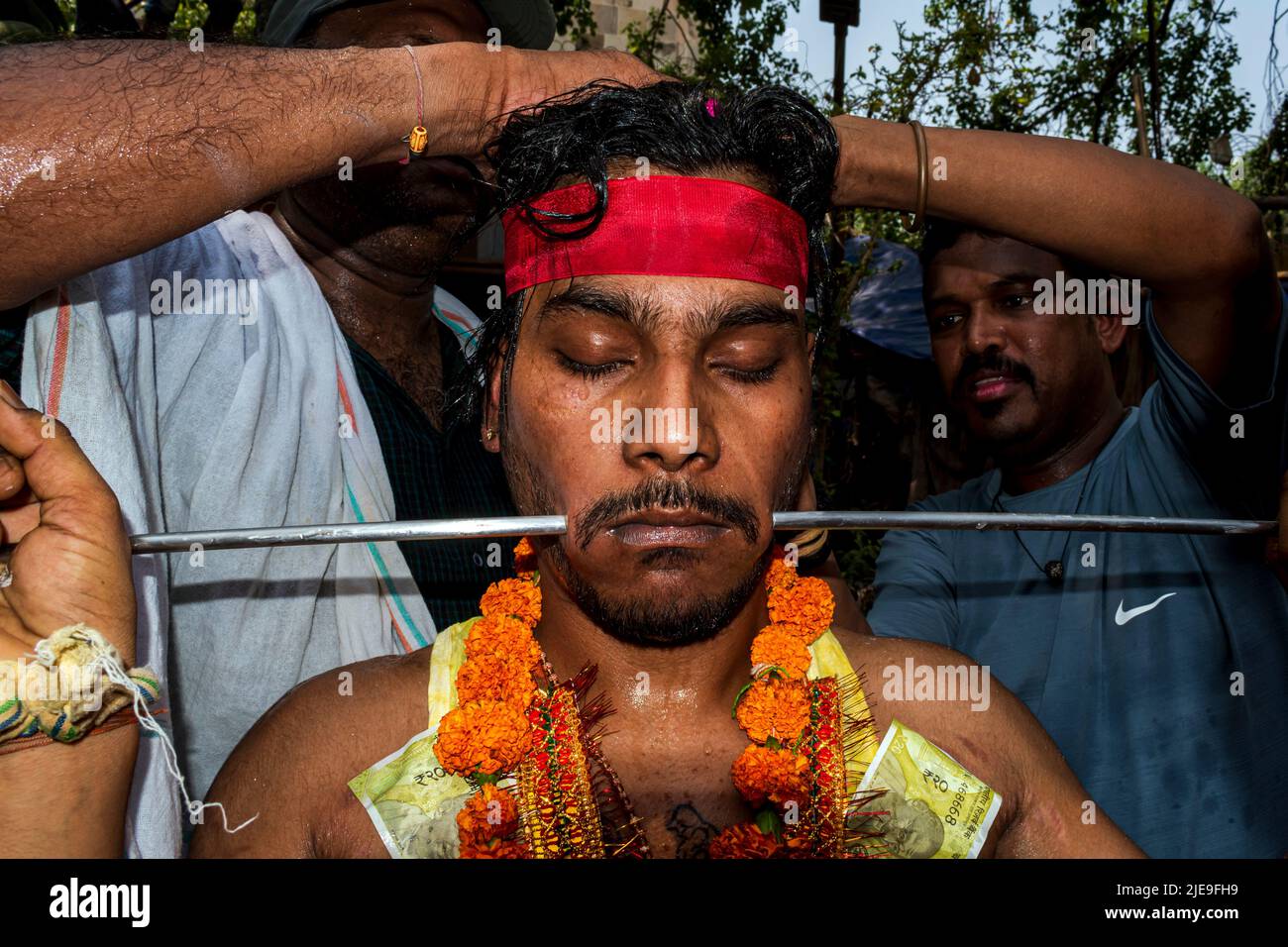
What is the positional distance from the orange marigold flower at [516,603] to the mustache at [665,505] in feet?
1.22

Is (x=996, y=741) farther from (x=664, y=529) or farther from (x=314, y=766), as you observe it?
(x=314, y=766)

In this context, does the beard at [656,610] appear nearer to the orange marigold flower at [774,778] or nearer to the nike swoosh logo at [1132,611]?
the orange marigold flower at [774,778]

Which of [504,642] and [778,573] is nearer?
[504,642]

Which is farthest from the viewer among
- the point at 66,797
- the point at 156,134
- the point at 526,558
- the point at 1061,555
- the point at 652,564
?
the point at 1061,555

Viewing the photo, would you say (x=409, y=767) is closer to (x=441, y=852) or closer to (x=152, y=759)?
(x=441, y=852)

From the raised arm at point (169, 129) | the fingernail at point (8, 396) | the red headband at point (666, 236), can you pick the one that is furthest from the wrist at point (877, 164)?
the fingernail at point (8, 396)

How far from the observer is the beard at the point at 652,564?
2135 millimetres

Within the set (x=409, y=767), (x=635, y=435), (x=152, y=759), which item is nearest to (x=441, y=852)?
(x=409, y=767)

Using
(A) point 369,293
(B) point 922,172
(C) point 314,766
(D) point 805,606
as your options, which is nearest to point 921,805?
(D) point 805,606

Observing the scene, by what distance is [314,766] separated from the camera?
222 cm

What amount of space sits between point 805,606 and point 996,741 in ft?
1.78
